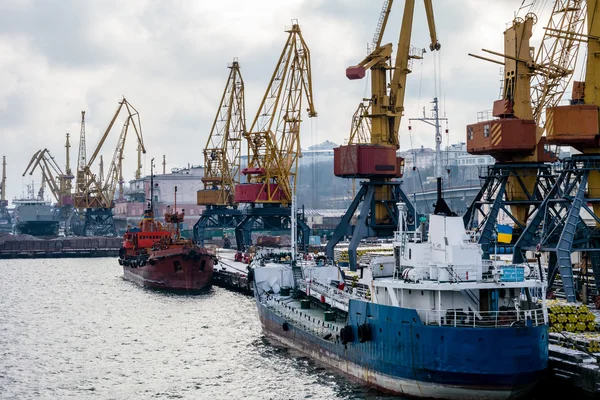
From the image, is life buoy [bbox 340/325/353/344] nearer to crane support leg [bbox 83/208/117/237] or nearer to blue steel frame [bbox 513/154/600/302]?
blue steel frame [bbox 513/154/600/302]

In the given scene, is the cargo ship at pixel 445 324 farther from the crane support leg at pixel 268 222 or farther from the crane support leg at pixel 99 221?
the crane support leg at pixel 99 221

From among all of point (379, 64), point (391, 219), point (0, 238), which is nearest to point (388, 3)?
point (379, 64)

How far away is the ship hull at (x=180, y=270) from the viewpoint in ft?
265

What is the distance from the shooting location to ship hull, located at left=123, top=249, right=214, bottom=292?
80.8m

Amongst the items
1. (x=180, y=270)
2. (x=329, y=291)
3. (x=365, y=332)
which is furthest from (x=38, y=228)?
(x=365, y=332)

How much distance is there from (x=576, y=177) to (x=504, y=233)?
706 cm

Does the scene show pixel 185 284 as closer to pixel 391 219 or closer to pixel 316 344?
pixel 391 219

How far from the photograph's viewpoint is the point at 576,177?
50656 millimetres

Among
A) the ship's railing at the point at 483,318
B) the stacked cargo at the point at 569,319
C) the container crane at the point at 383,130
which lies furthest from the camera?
the container crane at the point at 383,130

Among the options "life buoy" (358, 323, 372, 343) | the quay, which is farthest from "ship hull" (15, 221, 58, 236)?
"life buoy" (358, 323, 372, 343)

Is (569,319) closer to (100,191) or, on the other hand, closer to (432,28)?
(432,28)

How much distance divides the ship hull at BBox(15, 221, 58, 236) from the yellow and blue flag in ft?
491

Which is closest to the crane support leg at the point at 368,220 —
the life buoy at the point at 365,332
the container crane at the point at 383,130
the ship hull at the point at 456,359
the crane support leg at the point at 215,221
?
the container crane at the point at 383,130

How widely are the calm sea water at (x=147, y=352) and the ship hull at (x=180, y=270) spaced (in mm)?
2964
